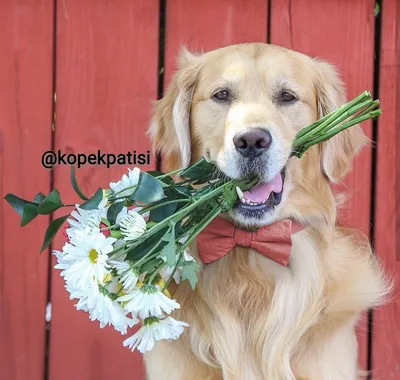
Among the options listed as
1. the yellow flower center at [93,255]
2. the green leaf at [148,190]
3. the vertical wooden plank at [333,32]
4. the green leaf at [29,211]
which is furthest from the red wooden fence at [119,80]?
the yellow flower center at [93,255]

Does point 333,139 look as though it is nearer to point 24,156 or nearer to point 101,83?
point 101,83

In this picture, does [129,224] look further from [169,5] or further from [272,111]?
[169,5]

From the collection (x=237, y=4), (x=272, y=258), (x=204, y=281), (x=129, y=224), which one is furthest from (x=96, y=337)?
(x=237, y=4)

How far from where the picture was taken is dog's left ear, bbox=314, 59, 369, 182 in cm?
200

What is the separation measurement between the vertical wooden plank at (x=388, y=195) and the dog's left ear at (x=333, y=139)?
45cm

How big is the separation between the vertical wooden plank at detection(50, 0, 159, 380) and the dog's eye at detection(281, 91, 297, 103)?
68cm

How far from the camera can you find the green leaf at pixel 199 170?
68.8 inches

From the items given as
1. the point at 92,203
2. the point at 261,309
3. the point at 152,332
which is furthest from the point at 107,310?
the point at 261,309

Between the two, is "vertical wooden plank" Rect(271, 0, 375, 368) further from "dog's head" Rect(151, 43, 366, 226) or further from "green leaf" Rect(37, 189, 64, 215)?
"green leaf" Rect(37, 189, 64, 215)

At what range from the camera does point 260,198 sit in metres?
1.82

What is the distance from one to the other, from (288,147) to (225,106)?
0.25 m

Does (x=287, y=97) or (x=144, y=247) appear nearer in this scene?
(x=144, y=247)

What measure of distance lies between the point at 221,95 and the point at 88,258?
0.68m

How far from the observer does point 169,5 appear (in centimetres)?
246
